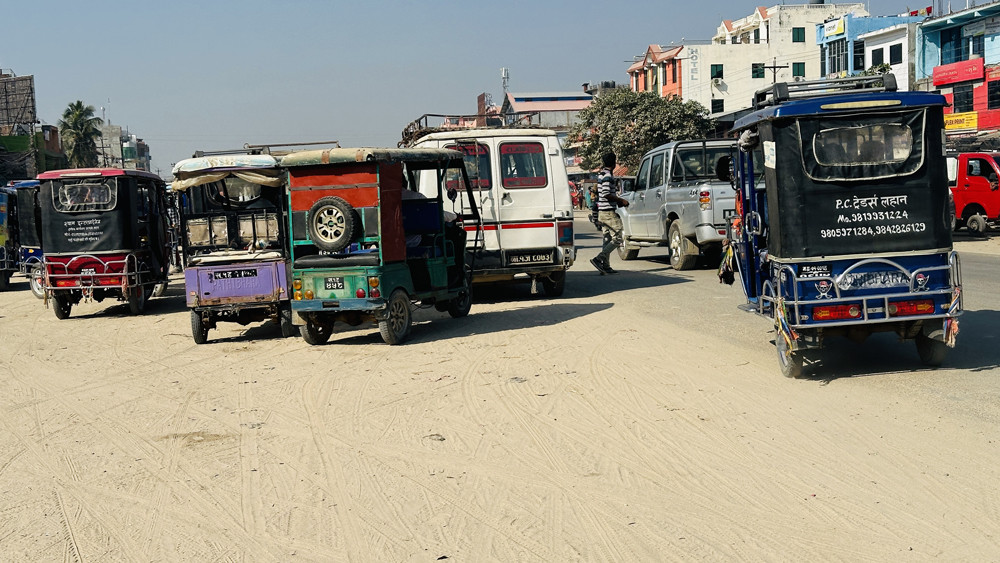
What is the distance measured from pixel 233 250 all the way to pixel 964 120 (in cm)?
3491

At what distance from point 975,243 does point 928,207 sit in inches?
638

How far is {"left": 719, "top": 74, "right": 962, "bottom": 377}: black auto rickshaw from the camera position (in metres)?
7.77

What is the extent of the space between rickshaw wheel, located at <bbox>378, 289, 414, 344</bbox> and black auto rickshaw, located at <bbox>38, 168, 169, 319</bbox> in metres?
6.98

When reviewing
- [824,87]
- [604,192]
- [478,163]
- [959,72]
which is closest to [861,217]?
[824,87]

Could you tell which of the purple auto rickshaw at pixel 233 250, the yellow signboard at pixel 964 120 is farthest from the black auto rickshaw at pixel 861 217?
the yellow signboard at pixel 964 120

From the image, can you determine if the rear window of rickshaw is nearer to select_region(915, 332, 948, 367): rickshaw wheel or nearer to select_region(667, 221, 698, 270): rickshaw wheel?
select_region(667, 221, 698, 270): rickshaw wheel

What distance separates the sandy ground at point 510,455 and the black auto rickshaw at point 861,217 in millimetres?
562

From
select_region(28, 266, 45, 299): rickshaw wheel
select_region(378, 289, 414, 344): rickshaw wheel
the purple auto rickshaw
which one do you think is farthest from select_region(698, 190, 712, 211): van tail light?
select_region(28, 266, 45, 299): rickshaw wheel

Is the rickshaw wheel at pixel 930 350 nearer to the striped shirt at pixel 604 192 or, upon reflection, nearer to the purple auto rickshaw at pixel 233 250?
the purple auto rickshaw at pixel 233 250

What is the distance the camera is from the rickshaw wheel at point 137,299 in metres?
16.3

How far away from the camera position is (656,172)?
18.1 metres

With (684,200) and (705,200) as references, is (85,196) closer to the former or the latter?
(684,200)

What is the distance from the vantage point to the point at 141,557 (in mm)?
4836

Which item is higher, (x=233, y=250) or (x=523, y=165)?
(x=523, y=165)
